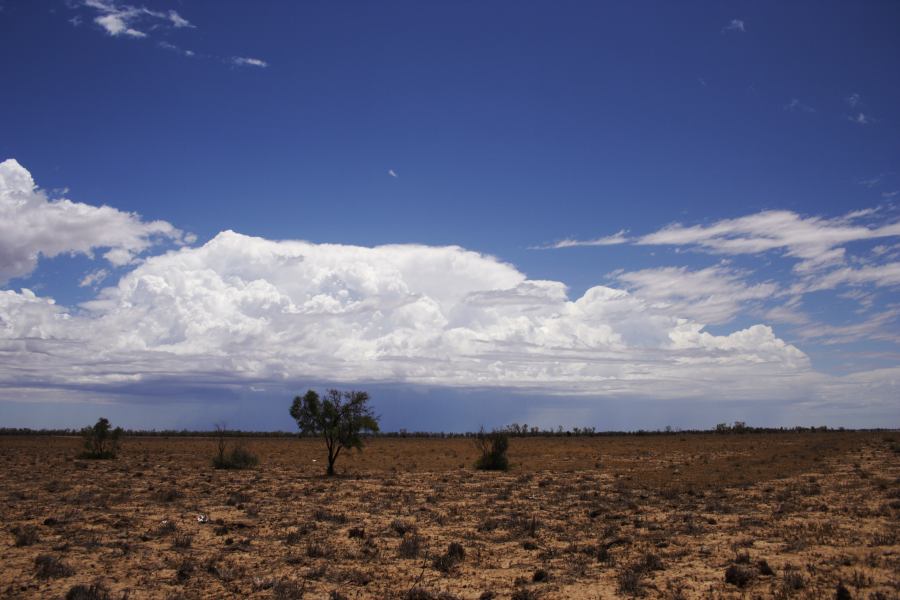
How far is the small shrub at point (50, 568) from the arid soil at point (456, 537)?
0.13 ft

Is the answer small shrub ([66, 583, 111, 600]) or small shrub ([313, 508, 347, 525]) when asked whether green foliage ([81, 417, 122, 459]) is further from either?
small shrub ([66, 583, 111, 600])

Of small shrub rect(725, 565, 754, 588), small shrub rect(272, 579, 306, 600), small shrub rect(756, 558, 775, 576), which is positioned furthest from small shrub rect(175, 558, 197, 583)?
small shrub rect(756, 558, 775, 576)

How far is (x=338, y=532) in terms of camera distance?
2003 centimetres

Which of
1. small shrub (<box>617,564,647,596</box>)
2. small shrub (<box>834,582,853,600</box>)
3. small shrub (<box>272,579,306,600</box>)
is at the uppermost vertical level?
small shrub (<box>834,582,853,600</box>)

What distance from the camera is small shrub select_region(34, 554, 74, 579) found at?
47.0 ft

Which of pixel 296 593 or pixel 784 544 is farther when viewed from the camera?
pixel 784 544

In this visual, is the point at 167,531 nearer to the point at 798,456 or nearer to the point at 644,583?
the point at 644,583

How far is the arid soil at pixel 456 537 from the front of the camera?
13.6 meters

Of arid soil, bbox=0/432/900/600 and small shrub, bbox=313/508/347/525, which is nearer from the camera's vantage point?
arid soil, bbox=0/432/900/600

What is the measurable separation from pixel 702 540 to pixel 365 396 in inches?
1064

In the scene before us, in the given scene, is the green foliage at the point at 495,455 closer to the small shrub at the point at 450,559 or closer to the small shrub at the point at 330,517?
the small shrub at the point at 330,517

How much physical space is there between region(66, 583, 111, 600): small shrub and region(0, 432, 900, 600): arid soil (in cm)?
5

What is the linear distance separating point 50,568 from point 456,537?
10.6 metres

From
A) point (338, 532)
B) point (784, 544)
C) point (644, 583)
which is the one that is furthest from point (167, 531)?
point (784, 544)
